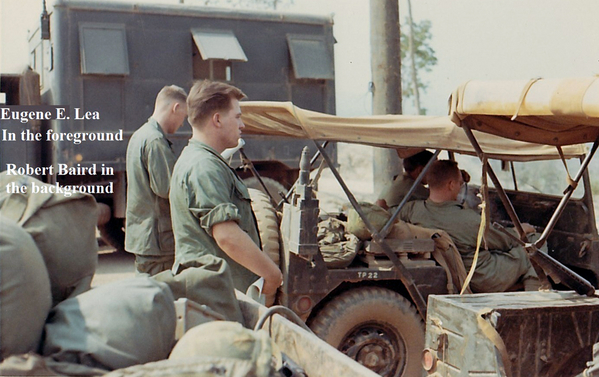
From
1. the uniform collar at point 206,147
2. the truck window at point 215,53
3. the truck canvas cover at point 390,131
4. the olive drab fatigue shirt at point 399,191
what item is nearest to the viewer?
the uniform collar at point 206,147

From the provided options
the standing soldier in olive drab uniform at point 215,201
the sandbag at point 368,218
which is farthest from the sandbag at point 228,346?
the sandbag at point 368,218

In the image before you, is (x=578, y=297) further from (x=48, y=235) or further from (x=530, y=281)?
(x=48, y=235)

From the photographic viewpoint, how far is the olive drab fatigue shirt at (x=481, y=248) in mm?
5242

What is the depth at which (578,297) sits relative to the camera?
3848 mm

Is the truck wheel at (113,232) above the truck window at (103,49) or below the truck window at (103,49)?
below

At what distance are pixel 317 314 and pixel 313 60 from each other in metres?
6.25

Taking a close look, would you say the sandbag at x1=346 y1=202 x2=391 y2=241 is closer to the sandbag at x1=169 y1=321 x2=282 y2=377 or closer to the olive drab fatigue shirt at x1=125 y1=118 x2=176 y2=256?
the olive drab fatigue shirt at x1=125 y1=118 x2=176 y2=256

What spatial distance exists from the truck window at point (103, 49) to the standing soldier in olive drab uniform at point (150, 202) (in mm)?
4934

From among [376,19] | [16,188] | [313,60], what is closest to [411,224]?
[16,188]

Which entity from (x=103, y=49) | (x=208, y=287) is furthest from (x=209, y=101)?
(x=103, y=49)

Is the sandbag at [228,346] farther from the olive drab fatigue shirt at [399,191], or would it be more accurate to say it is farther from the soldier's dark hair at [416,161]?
the soldier's dark hair at [416,161]

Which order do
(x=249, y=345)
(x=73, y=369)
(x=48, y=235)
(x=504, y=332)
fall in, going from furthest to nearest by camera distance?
(x=504, y=332) → (x=48, y=235) → (x=249, y=345) → (x=73, y=369)

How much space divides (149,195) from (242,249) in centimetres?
163

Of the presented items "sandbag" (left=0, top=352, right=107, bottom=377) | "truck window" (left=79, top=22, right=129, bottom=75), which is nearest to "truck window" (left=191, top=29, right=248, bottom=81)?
"truck window" (left=79, top=22, right=129, bottom=75)
